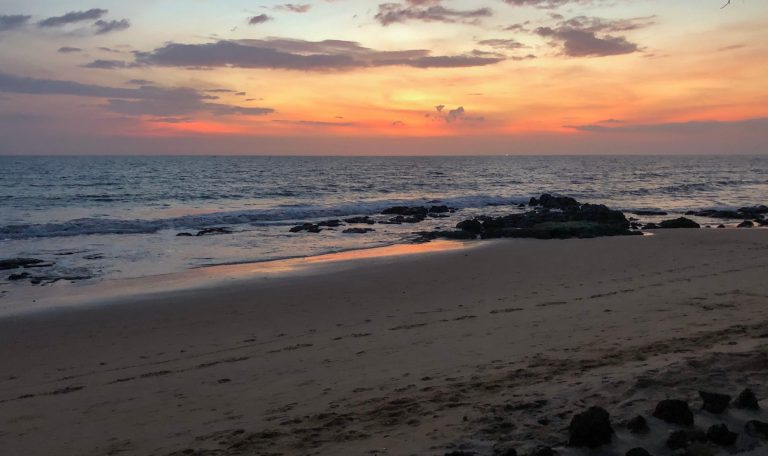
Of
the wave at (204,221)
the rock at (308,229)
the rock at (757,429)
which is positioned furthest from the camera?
the wave at (204,221)

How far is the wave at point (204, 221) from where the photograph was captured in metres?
26.0

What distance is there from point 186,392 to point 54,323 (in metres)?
5.11

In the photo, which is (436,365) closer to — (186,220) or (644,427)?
(644,427)

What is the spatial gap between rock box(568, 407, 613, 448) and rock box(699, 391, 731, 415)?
93 cm

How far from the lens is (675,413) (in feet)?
14.5

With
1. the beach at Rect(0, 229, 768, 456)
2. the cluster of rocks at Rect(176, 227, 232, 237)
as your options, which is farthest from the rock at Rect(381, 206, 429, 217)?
the beach at Rect(0, 229, 768, 456)

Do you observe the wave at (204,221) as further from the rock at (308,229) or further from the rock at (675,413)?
the rock at (675,413)

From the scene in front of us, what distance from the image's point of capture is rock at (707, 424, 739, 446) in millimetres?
4105

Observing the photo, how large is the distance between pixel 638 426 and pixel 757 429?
0.79 m

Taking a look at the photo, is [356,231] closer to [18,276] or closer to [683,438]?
[18,276]

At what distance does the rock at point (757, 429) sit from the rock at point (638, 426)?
2.21ft

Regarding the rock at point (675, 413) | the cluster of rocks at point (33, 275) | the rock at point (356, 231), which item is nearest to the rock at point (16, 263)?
the cluster of rocks at point (33, 275)

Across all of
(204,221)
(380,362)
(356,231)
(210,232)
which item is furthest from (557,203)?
(380,362)

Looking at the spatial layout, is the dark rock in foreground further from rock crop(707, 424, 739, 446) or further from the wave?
rock crop(707, 424, 739, 446)
